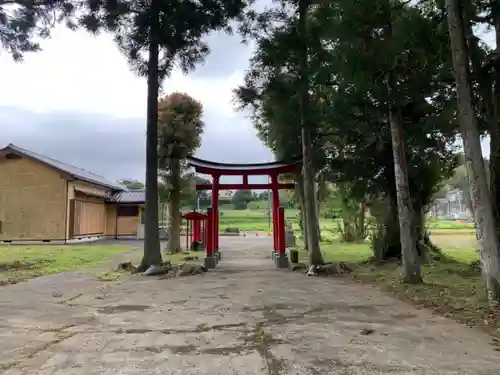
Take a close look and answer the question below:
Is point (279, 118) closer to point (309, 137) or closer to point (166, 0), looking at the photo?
point (309, 137)

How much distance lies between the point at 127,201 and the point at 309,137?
18.9m

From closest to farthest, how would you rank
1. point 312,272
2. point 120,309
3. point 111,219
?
1. point 120,309
2. point 312,272
3. point 111,219

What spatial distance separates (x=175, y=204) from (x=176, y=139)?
2.59 metres

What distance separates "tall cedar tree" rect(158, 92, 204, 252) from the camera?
17281 millimetres

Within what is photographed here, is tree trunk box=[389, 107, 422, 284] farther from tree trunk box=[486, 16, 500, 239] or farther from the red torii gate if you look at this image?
the red torii gate

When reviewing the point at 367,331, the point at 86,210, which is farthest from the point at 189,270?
the point at 86,210

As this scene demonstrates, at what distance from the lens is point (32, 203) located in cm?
2255

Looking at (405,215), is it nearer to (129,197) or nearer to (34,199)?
(34,199)

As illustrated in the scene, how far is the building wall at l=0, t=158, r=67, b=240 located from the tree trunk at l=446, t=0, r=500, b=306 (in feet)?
66.9

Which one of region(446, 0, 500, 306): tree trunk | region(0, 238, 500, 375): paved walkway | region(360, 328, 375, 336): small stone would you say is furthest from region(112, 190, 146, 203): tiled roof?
region(360, 328, 375, 336): small stone

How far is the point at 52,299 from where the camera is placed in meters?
7.29

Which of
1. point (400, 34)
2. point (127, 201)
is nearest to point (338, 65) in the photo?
point (400, 34)

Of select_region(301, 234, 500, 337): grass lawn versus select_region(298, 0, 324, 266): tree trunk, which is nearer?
select_region(301, 234, 500, 337): grass lawn

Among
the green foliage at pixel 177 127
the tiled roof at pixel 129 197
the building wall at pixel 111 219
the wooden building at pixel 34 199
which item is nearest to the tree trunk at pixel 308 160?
the green foliage at pixel 177 127
